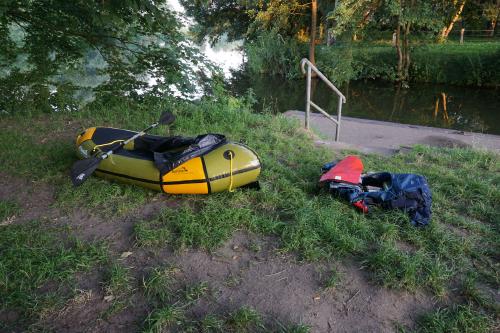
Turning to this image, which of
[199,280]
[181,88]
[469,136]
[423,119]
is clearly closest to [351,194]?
[199,280]

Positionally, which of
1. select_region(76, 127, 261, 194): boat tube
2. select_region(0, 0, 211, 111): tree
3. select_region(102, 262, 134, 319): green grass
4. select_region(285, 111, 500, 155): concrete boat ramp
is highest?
select_region(0, 0, 211, 111): tree

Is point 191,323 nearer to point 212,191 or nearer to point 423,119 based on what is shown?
point 212,191

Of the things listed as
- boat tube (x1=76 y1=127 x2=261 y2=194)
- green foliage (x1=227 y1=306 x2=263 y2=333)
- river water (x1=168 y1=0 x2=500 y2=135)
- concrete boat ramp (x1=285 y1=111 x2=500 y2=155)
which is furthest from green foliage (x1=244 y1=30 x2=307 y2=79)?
green foliage (x1=227 y1=306 x2=263 y2=333)

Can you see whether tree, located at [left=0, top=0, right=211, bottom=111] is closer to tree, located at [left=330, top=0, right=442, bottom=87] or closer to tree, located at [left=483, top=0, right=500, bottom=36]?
tree, located at [left=330, top=0, right=442, bottom=87]

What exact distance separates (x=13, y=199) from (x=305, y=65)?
13.4 feet

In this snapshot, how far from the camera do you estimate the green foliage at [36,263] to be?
6.89 feet

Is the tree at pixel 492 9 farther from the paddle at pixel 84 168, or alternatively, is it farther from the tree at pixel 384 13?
the paddle at pixel 84 168

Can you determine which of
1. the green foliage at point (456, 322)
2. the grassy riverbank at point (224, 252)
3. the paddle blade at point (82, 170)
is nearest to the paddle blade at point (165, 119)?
the grassy riverbank at point (224, 252)

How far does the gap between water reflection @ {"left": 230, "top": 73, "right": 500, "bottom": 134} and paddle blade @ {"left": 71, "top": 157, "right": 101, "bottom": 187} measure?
679 centimetres

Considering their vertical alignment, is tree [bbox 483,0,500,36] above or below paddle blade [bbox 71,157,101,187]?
above

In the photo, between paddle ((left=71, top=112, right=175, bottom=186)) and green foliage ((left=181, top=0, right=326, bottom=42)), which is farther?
green foliage ((left=181, top=0, right=326, bottom=42))

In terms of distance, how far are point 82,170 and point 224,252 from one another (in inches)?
52.9

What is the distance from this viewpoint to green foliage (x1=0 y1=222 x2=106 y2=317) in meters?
2.10

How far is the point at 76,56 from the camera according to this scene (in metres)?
6.17
